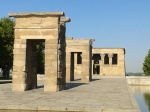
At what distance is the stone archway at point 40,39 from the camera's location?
15.6 m

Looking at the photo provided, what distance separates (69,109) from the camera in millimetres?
8352

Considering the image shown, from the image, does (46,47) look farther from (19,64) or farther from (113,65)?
(113,65)

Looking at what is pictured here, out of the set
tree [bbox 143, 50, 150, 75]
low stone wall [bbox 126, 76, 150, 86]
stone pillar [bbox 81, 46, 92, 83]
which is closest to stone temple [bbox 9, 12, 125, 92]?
stone pillar [bbox 81, 46, 92, 83]

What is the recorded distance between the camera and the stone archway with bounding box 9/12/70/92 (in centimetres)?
1565

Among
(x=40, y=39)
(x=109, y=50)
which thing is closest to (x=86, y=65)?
(x=40, y=39)

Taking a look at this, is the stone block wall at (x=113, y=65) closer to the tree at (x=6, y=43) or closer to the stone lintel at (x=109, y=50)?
the stone lintel at (x=109, y=50)

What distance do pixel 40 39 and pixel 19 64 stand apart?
1886mm

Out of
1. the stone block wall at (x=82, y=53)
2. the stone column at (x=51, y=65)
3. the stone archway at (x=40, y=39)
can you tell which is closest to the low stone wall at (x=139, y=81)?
the stone block wall at (x=82, y=53)

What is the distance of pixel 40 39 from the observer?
632 inches

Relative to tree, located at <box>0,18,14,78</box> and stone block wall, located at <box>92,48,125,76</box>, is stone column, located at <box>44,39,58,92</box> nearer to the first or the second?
tree, located at <box>0,18,14,78</box>

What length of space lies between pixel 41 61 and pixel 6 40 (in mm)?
11959

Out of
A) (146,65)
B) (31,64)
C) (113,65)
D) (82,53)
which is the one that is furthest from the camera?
(146,65)

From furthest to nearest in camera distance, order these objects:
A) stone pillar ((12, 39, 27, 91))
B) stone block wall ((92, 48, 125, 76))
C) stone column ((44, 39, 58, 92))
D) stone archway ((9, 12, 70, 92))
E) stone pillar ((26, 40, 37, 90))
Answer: stone block wall ((92, 48, 125, 76)), stone pillar ((26, 40, 37, 90)), stone pillar ((12, 39, 27, 91)), stone archway ((9, 12, 70, 92)), stone column ((44, 39, 58, 92))

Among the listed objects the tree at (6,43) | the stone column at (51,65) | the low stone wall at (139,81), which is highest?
the tree at (6,43)
